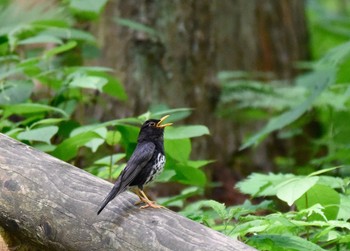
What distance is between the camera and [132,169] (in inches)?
117

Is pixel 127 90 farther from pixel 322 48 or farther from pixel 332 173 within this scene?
pixel 322 48

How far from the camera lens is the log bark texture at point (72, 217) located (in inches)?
104

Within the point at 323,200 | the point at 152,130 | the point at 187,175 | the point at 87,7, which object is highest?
the point at 87,7

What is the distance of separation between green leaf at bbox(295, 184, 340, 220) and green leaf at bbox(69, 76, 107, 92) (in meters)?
1.31

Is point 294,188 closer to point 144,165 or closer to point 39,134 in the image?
point 144,165

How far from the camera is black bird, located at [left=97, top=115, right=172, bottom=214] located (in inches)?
112

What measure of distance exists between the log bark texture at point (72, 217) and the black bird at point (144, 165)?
78 mm

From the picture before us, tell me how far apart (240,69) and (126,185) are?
4930 millimetres

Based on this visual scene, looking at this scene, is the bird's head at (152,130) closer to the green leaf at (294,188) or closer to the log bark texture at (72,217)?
the log bark texture at (72,217)

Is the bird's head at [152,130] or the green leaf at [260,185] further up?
the bird's head at [152,130]

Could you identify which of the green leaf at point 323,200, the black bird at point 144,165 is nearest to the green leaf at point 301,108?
the green leaf at point 323,200

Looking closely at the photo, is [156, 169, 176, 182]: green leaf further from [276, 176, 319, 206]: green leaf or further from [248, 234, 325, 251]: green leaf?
[248, 234, 325, 251]: green leaf

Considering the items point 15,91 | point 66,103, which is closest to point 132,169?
point 15,91

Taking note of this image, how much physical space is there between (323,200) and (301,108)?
141cm
